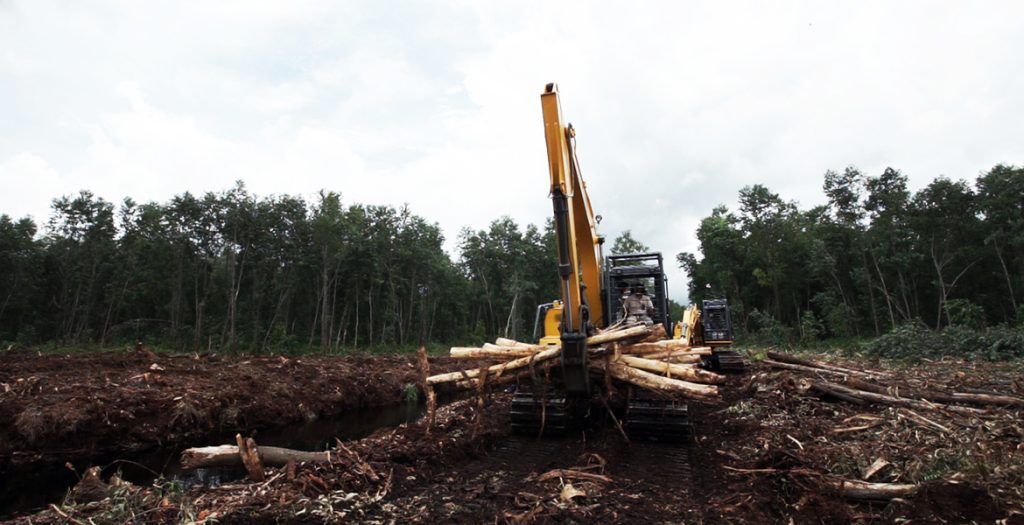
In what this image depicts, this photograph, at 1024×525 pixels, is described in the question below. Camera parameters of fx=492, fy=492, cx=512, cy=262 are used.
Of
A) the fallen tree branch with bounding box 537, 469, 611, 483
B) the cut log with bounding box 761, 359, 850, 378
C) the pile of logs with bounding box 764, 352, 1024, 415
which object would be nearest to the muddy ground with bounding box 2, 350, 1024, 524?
the fallen tree branch with bounding box 537, 469, 611, 483

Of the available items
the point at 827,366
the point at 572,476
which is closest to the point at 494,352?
the point at 572,476

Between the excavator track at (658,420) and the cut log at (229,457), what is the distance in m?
4.18

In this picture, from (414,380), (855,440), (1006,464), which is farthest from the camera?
(414,380)

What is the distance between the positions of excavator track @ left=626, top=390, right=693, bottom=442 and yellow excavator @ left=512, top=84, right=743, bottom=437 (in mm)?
14

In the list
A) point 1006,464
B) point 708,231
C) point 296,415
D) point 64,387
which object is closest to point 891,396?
point 1006,464

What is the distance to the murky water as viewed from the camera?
750 centimetres

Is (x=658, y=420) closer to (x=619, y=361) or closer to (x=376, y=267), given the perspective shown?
(x=619, y=361)

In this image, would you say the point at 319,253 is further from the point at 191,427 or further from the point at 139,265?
the point at 191,427

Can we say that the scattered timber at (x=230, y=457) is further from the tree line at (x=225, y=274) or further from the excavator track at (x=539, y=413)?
the tree line at (x=225, y=274)

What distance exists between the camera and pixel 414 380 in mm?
19109

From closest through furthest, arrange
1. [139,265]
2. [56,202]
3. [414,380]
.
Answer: [414,380], [56,202], [139,265]

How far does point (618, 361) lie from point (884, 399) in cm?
588

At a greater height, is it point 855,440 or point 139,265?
point 139,265

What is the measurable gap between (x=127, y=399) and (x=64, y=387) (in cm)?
168
